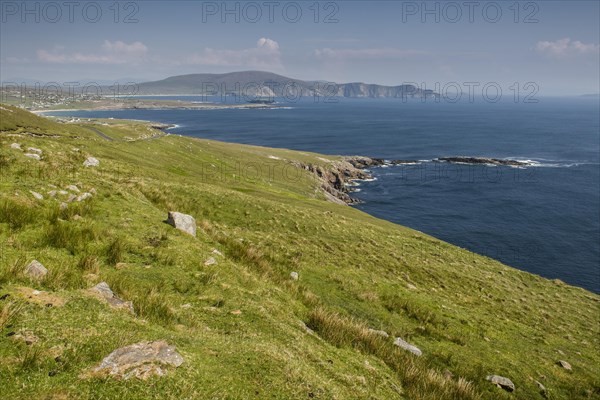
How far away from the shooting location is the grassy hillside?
6.97 m

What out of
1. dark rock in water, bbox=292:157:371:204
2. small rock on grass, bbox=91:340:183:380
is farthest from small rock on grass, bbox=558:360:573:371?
dark rock in water, bbox=292:157:371:204

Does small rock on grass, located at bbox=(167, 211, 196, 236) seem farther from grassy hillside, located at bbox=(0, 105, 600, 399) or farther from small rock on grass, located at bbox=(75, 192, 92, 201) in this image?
small rock on grass, located at bbox=(75, 192, 92, 201)

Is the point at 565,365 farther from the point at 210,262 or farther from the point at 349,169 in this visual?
the point at 349,169

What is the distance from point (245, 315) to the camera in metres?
11.1

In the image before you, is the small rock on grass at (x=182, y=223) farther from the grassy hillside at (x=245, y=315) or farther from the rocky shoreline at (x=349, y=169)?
the rocky shoreline at (x=349, y=169)

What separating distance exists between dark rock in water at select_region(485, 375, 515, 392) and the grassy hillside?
403mm

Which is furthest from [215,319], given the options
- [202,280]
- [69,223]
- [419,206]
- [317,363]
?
[419,206]

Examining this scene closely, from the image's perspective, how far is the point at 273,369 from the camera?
7871mm

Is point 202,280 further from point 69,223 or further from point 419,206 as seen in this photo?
point 419,206

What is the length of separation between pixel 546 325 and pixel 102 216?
29.1m

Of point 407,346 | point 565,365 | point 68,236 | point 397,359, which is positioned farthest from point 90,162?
point 565,365

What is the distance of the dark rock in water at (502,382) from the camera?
43.8ft

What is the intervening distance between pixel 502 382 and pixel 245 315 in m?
10.5

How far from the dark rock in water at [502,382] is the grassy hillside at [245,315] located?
403mm
